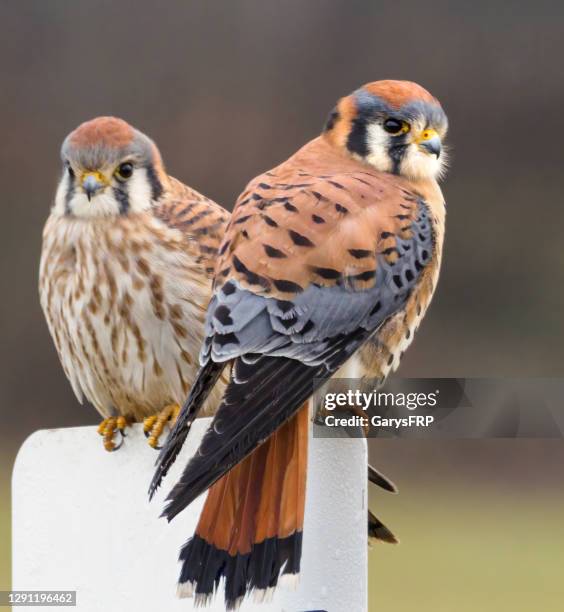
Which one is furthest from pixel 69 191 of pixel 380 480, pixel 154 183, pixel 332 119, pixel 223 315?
pixel 380 480

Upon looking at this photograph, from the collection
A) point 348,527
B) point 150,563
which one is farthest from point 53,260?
point 348,527

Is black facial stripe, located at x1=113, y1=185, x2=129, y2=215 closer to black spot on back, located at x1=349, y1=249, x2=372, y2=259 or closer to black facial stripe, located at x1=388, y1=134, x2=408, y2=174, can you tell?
black facial stripe, located at x1=388, y1=134, x2=408, y2=174

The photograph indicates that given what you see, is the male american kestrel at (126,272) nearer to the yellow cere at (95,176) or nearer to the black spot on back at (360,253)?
the yellow cere at (95,176)

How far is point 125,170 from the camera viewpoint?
9.46ft

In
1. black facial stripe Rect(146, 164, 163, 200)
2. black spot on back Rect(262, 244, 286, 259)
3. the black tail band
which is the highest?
black facial stripe Rect(146, 164, 163, 200)

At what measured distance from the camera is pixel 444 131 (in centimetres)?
265

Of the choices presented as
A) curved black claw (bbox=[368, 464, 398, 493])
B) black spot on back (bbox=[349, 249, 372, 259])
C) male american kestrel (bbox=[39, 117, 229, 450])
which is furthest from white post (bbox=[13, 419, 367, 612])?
male american kestrel (bbox=[39, 117, 229, 450])

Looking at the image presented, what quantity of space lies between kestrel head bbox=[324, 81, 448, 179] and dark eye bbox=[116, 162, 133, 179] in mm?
423

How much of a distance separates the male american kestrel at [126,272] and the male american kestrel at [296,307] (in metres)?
0.34

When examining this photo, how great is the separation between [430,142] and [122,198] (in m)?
0.65

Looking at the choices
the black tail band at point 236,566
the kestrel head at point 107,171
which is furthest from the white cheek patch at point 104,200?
the black tail band at point 236,566

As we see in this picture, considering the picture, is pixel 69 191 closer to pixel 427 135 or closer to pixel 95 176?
pixel 95 176

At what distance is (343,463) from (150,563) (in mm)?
318

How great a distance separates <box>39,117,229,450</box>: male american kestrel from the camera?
2850 mm
